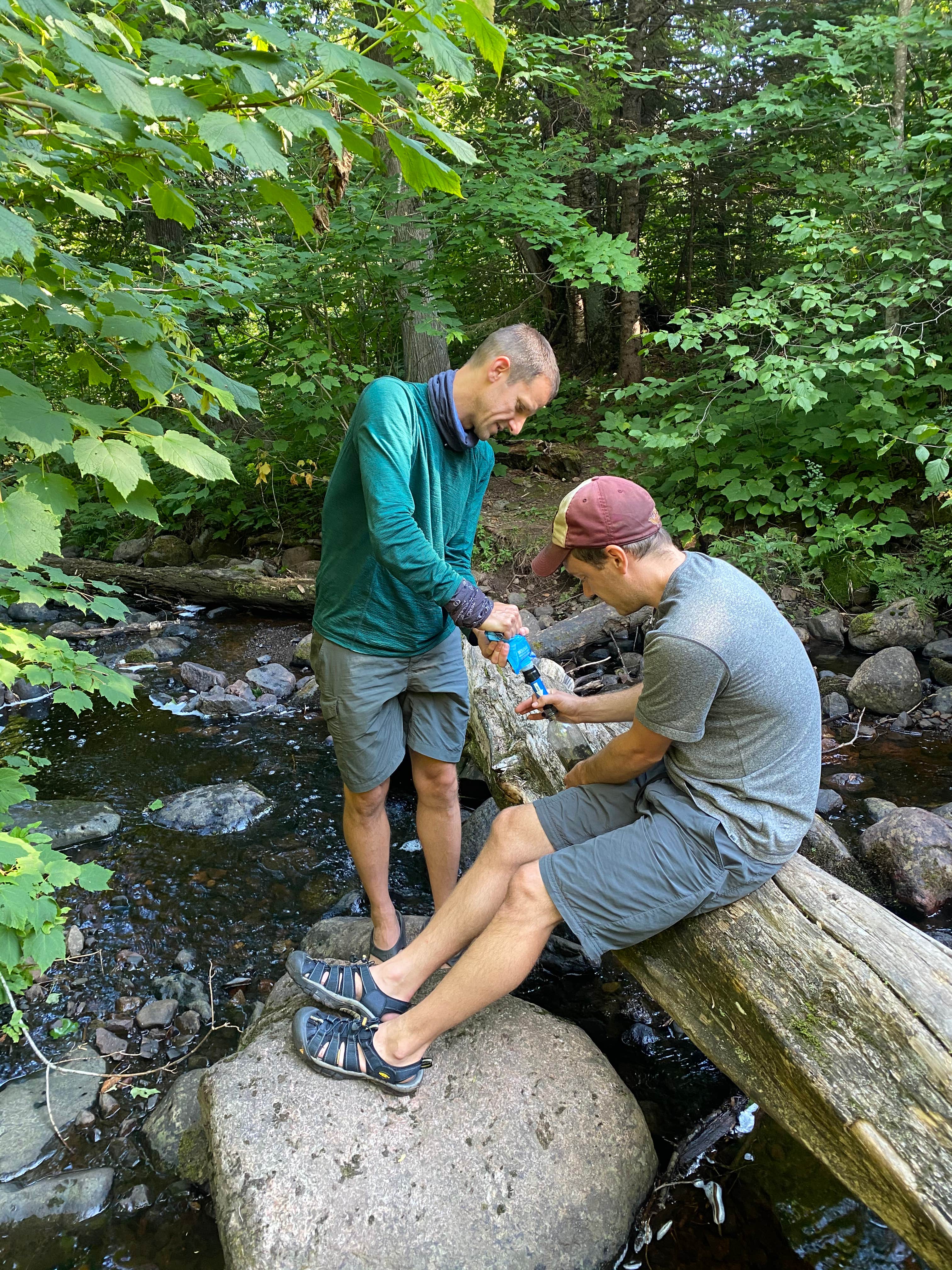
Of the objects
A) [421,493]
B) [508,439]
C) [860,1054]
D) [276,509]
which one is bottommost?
[276,509]

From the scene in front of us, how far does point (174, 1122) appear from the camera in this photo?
2.67 meters

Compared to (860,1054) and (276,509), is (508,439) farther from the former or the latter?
(860,1054)

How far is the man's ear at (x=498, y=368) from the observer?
2688mm

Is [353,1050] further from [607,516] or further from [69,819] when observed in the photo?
[69,819]

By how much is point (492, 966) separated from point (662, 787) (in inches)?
28.8

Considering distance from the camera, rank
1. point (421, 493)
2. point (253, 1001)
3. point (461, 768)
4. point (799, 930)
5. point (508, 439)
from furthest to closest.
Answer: point (508, 439) → point (461, 768) → point (253, 1001) → point (421, 493) → point (799, 930)

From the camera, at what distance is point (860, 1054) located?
6.27 ft

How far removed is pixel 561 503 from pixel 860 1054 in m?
1.64

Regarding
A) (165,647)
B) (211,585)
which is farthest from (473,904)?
(211,585)

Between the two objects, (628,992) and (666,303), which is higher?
(666,303)

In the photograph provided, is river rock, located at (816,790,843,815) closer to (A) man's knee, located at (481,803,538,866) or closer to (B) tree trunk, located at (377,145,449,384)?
(A) man's knee, located at (481,803,538,866)

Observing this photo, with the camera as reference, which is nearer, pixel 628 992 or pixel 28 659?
pixel 28 659

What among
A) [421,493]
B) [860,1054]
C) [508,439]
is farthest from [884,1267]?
[508,439]

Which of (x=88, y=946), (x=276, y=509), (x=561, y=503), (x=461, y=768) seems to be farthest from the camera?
(x=276, y=509)
